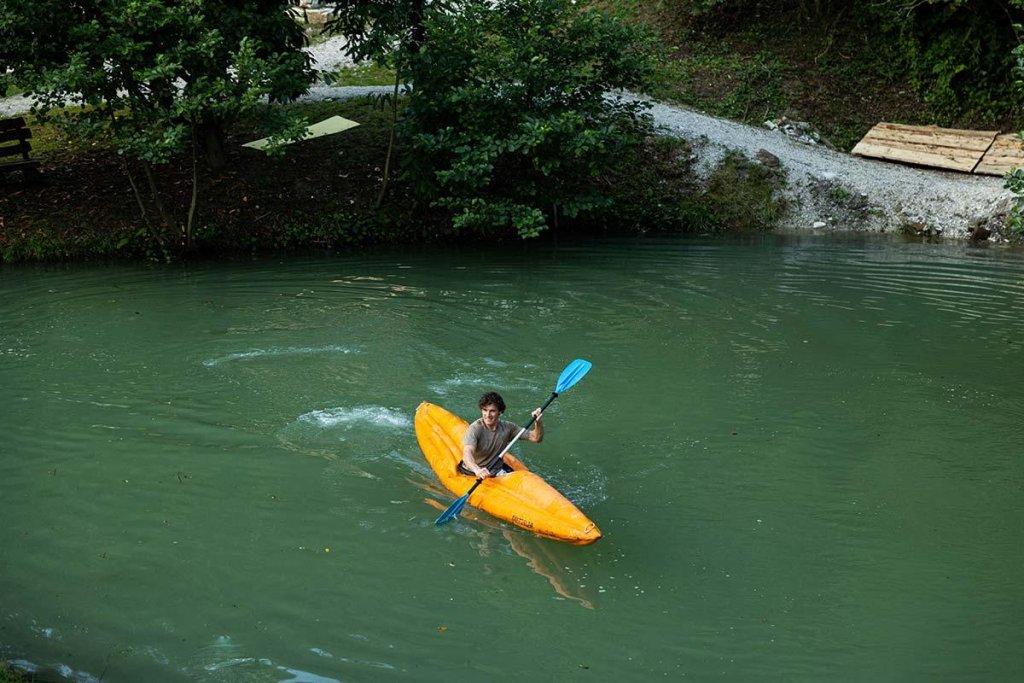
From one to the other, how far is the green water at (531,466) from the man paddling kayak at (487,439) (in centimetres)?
44

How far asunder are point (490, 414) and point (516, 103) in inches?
368

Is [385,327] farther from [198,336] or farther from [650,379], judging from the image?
[650,379]

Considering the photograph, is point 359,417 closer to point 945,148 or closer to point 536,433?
point 536,433

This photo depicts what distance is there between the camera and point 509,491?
325 inches

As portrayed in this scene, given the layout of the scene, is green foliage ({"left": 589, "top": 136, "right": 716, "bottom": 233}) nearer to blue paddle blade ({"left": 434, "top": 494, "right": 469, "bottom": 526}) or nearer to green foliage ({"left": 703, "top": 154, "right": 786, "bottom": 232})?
green foliage ({"left": 703, "top": 154, "right": 786, "bottom": 232})

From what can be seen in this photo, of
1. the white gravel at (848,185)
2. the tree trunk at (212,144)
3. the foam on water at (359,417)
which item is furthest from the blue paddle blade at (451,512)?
the white gravel at (848,185)

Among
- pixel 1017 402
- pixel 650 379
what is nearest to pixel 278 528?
pixel 650 379

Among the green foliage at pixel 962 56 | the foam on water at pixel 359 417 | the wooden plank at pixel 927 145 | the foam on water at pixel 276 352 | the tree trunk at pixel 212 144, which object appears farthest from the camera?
the green foliage at pixel 962 56

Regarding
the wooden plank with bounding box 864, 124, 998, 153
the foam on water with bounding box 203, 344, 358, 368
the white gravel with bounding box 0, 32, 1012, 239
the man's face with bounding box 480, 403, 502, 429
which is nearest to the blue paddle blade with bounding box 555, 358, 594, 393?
the man's face with bounding box 480, 403, 502, 429

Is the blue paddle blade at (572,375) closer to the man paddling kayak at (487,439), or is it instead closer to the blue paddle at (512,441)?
the blue paddle at (512,441)

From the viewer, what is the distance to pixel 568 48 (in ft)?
54.5

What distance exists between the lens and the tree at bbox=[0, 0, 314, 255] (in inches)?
559

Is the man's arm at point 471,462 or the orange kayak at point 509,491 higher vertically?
the man's arm at point 471,462

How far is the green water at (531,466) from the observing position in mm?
6672
